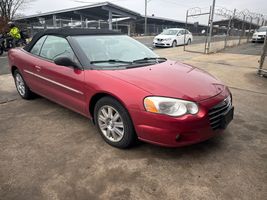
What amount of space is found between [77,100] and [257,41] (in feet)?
65.0

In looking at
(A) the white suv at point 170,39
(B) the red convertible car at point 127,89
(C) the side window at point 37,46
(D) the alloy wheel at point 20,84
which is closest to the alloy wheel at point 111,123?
(B) the red convertible car at point 127,89

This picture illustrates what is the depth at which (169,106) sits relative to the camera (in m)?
2.60

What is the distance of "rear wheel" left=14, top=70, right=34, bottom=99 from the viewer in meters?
4.71

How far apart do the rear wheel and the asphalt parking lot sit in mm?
800

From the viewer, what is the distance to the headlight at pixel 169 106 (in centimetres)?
259

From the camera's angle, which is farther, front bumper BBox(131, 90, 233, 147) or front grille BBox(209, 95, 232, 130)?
front grille BBox(209, 95, 232, 130)

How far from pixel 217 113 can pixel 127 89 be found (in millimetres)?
1067

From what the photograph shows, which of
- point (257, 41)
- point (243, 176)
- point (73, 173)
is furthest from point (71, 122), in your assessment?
point (257, 41)

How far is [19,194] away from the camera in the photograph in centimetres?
229

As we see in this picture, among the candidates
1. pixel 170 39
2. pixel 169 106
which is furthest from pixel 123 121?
pixel 170 39

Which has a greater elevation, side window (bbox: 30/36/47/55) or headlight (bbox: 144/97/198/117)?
side window (bbox: 30/36/47/55)

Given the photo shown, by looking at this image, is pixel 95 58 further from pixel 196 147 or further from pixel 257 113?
pixel 257 113

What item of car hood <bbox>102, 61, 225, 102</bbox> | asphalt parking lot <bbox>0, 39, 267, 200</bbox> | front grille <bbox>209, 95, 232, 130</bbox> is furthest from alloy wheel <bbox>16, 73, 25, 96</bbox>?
front grille <bbox>209, 95, 232, 130</bbox>

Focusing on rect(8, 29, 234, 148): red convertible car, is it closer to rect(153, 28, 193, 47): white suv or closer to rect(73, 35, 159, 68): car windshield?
rect(73, 35, 159, 68): car windshield
